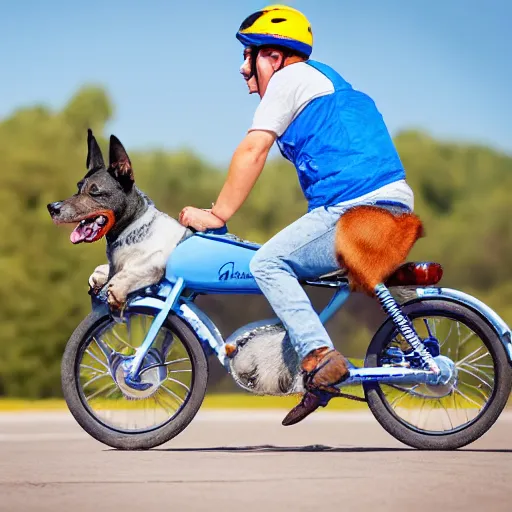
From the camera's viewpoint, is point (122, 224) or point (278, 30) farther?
point (122, 224)

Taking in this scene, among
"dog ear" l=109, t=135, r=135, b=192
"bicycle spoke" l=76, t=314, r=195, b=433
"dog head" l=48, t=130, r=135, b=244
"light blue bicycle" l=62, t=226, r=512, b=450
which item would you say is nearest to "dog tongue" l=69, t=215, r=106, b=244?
"dog head" l=48, t=130, r=135, b=244

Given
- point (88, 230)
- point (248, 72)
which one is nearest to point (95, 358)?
point (88, 230)

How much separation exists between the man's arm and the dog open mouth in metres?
0.62

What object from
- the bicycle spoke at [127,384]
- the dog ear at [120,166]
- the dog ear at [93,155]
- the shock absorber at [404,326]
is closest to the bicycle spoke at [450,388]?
the shock absorber at [404,326]

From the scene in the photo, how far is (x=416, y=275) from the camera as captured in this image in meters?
6.09

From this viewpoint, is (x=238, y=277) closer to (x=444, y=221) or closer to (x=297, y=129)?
(x=297, y=129)

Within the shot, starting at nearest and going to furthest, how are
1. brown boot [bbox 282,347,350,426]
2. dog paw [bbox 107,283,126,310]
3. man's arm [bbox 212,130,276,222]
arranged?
brown boot [bbox 282,347,350,426] → man's arm [bbox 212,130,276,222] → dog paw [bbox 107,283,126,310]

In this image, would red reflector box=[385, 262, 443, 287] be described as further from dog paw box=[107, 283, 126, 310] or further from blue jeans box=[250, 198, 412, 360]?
dog paw box=[107, 283, 126, 310]

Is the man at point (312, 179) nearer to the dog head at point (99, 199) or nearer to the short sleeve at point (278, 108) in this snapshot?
the short sleeve at point (278, 108)

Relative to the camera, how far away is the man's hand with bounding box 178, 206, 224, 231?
6.17 metres

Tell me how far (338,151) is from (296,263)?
0.59m

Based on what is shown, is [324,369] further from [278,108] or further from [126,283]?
[278,108]

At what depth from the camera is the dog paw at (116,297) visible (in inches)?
245

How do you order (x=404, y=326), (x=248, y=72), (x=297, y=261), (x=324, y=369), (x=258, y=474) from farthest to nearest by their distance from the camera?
1. (x=248, y=72)
2. (x=404, y=326)
3. (x=297, y=261)
4. (x=324, y=369)
5. (x=258, y=474)
